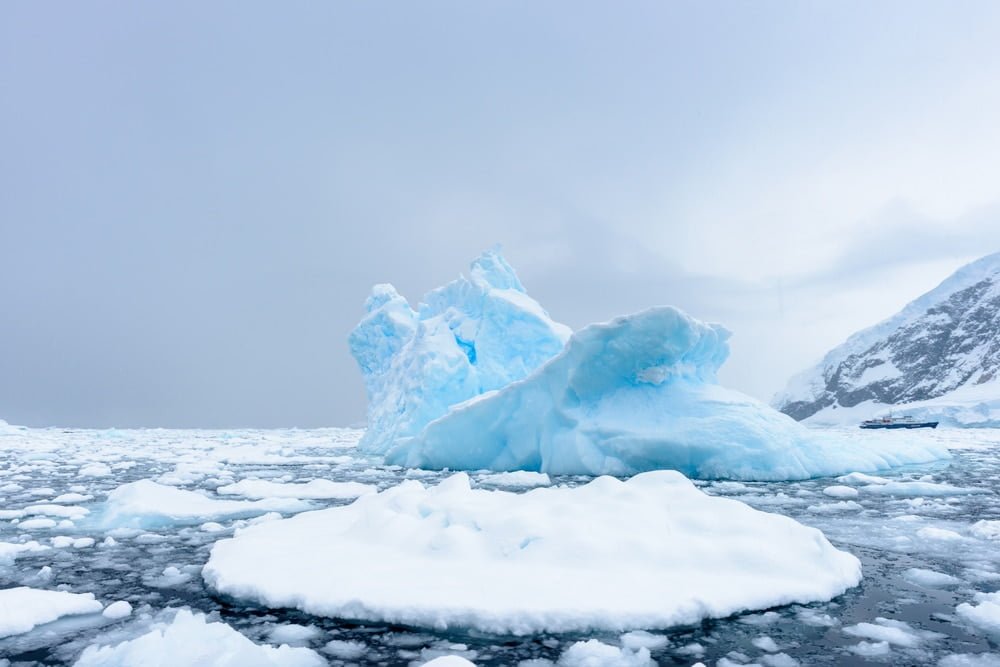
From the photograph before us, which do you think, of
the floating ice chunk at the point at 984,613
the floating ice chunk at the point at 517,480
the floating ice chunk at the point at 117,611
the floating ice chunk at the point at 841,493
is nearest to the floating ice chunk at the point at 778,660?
the floating ice chunk at the point at 984,613

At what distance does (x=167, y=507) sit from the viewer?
8156 millimetres

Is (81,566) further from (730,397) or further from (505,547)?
(730,397)

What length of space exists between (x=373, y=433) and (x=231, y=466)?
8.14m

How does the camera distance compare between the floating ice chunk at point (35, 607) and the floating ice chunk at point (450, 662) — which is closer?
the floating ice chunk at point (450, 662)

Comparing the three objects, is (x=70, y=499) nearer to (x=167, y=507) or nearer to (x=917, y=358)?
(x=167, y=507)

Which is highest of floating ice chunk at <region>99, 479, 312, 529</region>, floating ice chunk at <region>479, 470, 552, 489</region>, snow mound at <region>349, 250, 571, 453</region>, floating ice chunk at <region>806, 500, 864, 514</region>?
snow mound at <region>349, 250, 571, 453</region>

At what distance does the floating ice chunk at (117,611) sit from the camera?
3979 mm

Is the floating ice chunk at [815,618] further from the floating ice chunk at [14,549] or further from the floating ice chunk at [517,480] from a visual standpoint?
the floating ice chunk at [517,480]

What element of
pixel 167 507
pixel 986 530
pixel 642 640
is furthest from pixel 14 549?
pixel 986 530

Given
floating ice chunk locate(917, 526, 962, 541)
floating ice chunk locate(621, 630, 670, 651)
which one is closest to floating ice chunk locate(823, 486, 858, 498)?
floating ice chunk locate(917, 526, 962, 541)

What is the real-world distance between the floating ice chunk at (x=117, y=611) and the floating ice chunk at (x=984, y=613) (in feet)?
17.0

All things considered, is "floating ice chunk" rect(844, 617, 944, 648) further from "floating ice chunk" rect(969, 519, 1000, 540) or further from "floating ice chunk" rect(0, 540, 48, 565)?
"floating ice chunk" rect(0, 540, 48, 565)

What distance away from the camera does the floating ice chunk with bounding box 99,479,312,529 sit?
767cm

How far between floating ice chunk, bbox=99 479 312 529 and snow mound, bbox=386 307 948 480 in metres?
6.41
